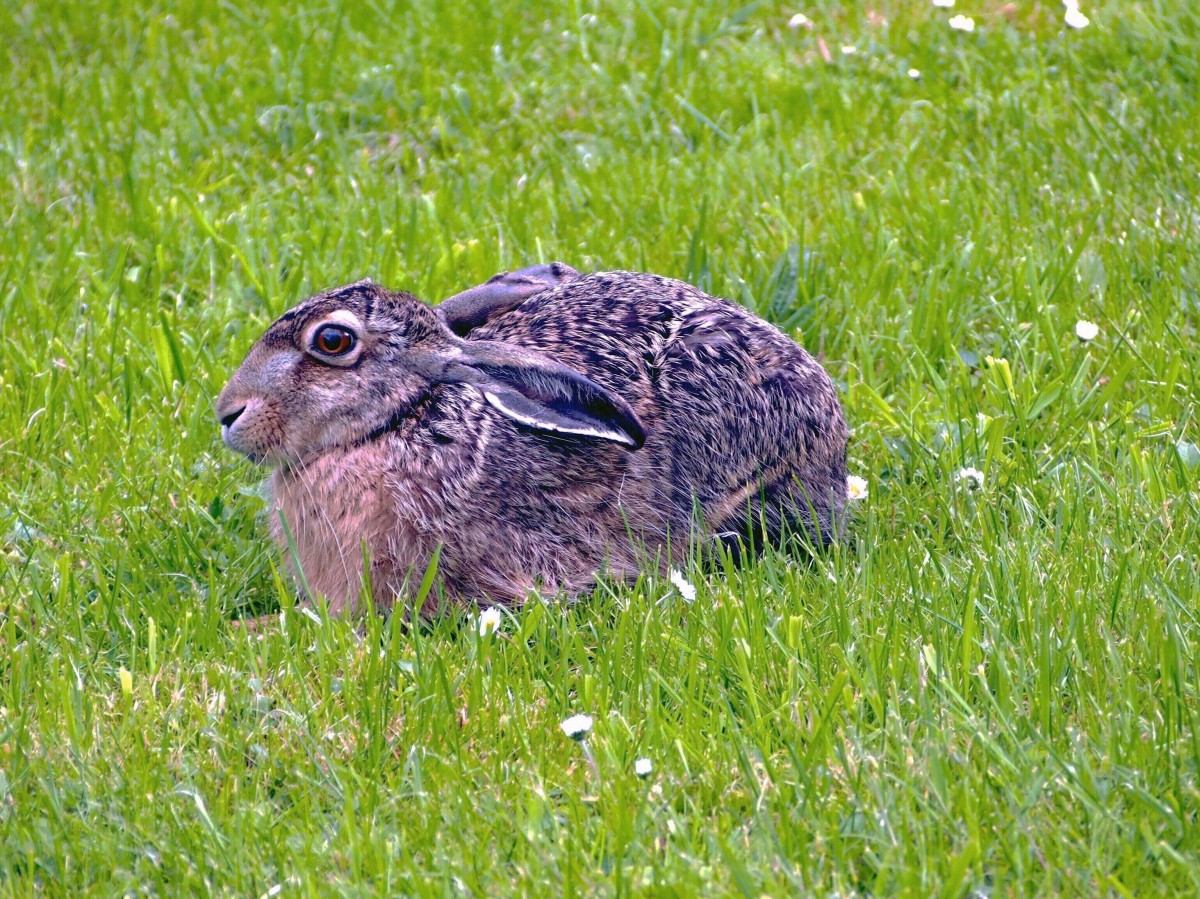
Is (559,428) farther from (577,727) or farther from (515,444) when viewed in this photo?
(577,727)

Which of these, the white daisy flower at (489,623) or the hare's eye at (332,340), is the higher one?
the hare's eye at (332,340)

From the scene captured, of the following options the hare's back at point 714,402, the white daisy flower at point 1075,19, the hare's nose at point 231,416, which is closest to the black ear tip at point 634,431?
the hare's back at point 714,402

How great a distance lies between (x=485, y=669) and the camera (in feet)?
13.8

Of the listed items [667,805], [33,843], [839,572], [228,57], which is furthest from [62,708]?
[228,57]

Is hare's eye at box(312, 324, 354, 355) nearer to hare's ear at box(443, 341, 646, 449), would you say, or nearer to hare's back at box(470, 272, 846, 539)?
hare's ear at box(443, 341, 646, 449)

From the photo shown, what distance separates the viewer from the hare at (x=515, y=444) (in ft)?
15.4

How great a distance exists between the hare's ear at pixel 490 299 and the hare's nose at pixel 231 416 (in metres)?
0.78

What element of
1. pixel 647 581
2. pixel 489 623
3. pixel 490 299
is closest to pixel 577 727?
pixel 489 623

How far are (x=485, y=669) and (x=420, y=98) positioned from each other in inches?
184

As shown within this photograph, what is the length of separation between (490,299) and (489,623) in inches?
54.9

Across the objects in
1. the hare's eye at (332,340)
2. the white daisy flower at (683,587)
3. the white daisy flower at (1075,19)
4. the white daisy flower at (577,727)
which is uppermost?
the white daisy flower at (1075,19)

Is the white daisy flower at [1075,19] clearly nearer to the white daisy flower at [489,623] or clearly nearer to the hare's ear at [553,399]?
the hare's ear at [553,399]

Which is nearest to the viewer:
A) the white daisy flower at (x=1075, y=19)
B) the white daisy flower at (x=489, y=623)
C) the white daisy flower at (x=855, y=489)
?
the white daisy flower at (x=489, y=623)

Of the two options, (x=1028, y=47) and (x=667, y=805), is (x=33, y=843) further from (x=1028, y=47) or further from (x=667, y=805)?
(x=1028, y=47)
